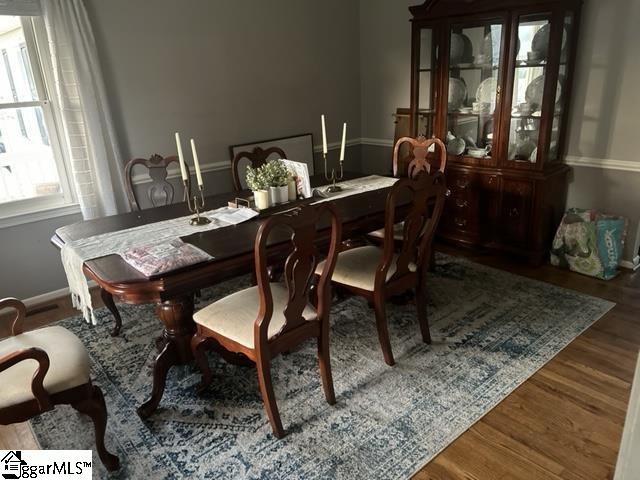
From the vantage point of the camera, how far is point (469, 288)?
3117 mm

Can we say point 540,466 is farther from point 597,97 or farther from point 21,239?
point 21,239

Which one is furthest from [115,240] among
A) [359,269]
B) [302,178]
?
[359,269]

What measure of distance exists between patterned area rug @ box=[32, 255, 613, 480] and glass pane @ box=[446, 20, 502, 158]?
1.28m

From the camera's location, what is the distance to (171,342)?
2113 mm

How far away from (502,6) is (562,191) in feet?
4.48

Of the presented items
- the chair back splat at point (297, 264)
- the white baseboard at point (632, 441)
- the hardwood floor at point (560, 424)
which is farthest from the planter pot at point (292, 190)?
the white baseboard at point (632, 441)

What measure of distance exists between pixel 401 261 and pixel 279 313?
71 cm

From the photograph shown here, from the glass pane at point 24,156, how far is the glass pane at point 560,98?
11.2ft

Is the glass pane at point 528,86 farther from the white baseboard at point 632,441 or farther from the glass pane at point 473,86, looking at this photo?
the white baseboard at point 632,441

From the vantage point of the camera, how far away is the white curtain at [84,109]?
2.87m

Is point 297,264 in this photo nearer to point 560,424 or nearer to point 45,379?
point 45,379

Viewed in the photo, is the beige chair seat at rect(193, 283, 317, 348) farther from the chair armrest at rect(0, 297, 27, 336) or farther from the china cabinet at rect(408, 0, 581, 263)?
the china cabinet at rect(408, 0, 581, 263)

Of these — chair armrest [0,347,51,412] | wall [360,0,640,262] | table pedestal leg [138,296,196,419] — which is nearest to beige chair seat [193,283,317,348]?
table pedestal leg [138,296,196,419]

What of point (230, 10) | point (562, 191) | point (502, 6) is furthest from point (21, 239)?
point (562, 191)
